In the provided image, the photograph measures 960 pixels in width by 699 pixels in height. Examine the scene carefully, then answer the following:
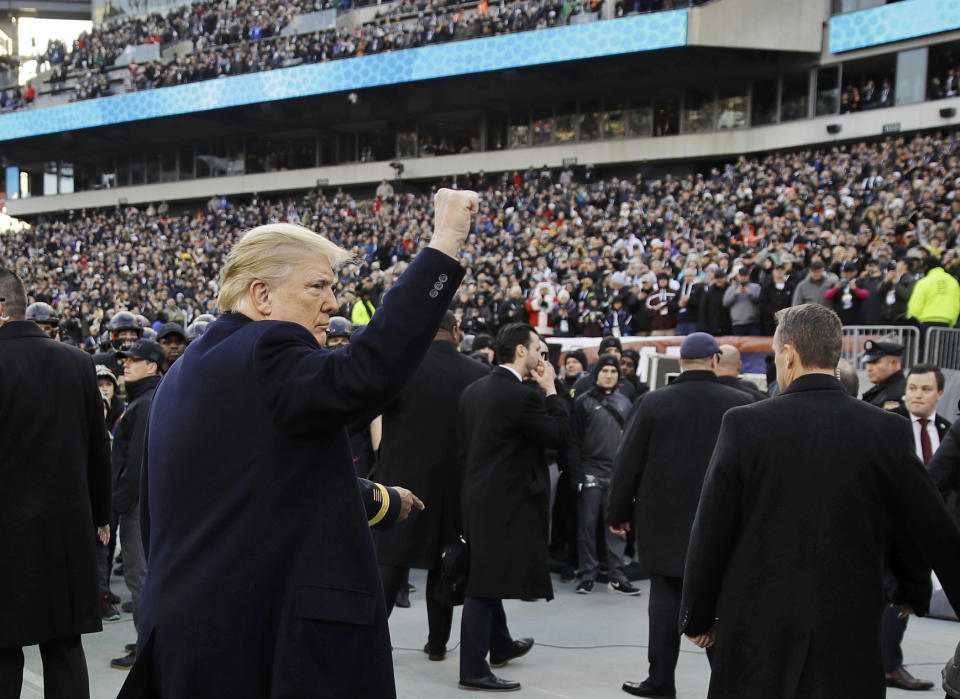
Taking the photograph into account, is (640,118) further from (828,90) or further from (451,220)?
(451,220)

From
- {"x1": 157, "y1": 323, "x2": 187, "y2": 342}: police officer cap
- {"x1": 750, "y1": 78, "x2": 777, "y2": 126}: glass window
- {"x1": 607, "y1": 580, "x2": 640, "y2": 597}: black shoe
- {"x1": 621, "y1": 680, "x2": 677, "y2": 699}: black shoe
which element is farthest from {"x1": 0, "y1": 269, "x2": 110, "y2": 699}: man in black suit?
{"x1": 750, "y1": 78, "x2": 777, "y2": 126}: glass window

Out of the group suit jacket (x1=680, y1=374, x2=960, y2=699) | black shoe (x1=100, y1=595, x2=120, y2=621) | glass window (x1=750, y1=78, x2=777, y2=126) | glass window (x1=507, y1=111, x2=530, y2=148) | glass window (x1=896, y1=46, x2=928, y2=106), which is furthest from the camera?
glass window (x1=507, y1=111, x2=530, y2=148)

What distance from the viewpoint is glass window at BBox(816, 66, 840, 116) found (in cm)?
3127

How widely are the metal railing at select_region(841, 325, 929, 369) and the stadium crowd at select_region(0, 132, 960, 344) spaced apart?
581mm

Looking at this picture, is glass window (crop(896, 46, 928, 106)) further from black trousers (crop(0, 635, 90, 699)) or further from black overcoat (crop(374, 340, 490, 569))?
black trousers (crop(0, 635, 90, 699))

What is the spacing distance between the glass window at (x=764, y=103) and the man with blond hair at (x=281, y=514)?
33.0m

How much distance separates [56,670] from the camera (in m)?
3.84

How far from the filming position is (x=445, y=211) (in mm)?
2113

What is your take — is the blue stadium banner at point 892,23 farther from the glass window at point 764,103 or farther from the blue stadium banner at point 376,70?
the blue stadium banner at point 376,70

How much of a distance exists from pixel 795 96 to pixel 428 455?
2998 cm

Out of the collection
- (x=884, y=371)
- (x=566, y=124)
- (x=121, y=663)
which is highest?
(x=566, y=124)

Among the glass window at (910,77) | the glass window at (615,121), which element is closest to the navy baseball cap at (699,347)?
the glass window at (910,77)

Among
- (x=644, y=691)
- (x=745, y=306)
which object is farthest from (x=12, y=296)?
(x=745, y=306)

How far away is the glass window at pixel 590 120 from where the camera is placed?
36.3m
